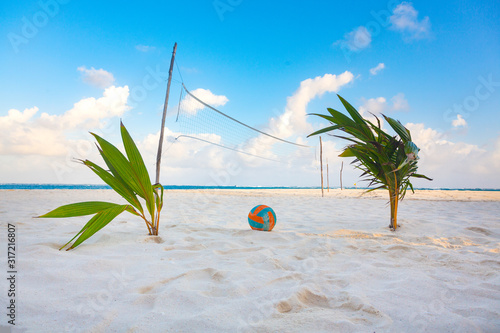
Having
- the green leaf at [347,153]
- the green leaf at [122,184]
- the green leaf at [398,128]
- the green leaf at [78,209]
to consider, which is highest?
the green leaf at [398,128]

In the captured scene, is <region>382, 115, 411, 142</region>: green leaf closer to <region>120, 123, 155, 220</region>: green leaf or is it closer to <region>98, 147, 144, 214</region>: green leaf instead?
<region>120, 123, 155, 220</region>: green leaf

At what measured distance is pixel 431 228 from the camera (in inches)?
122

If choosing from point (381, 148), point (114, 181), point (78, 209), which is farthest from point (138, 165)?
point (381, 148)


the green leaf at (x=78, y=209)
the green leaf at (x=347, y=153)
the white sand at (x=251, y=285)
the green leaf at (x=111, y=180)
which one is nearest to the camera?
the white sand at (x=251, y=285)

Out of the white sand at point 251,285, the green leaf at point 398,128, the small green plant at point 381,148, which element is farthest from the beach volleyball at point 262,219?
the green leaf at point 398,128

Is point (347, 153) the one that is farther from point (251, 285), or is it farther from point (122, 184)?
point (122, 184)

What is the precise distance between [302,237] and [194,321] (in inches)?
69.5

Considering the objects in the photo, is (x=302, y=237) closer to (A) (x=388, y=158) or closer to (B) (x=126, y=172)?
(A) (x=388, y=158)

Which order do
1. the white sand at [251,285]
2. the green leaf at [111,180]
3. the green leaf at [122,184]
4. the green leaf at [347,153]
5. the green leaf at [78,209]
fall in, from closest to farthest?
the white sand at [251,285]
the green leaf at [78,209]
the green leaf at [111,180]
the green leaf at [122,184]
the green leaf at [347,153]

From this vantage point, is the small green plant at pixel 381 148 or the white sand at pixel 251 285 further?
the small green plant at pixel 381 148

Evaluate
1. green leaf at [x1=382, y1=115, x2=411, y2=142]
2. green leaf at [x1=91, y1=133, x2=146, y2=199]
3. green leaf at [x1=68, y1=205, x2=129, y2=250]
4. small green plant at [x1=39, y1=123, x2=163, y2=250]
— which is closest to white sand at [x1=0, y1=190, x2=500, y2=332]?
green leaf at [x1=68, y1=205, x2=129, y2=250]

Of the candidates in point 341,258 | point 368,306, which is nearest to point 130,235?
point 341,258

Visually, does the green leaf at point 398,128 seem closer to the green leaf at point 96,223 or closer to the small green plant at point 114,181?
the small green plant at point 114,181

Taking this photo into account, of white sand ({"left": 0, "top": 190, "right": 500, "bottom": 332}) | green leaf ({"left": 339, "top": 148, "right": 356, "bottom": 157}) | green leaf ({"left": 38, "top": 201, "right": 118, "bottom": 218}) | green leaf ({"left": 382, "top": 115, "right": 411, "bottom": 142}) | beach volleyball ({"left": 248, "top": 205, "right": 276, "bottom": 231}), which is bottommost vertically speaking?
white sand ({"left": 0, "top": 190, "right": 500, "bottom": 332})
